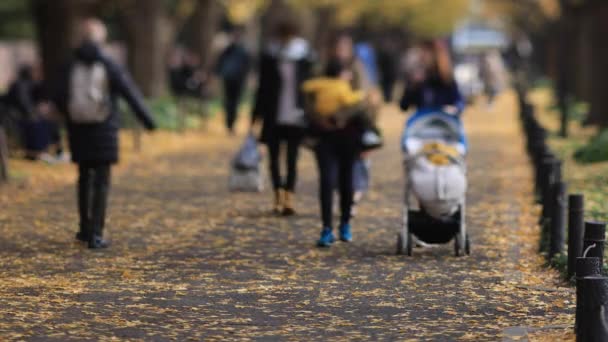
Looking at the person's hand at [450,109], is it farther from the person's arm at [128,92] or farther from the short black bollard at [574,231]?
the person's arm at [128,92]

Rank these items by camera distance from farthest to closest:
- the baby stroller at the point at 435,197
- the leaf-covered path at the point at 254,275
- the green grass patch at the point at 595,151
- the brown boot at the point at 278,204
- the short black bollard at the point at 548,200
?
the green grass patch at the point at 595,151 → the brown boot at the point at 278,204 → the short black bollard at the point at 548,200 → the baby stroller at the point at 435,197 → the leaf-covered path at the point at 254,275

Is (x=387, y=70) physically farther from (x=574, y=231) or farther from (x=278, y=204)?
(x=574, y=231)

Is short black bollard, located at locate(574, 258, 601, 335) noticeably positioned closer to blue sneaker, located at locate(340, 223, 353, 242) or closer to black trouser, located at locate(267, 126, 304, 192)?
blue sneaker, located at locate(340, 223, 353, 242)

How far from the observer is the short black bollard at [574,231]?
385 inches

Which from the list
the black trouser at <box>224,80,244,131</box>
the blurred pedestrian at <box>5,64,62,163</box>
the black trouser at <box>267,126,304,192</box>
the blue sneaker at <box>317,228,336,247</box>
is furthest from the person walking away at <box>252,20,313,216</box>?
the black trouser at <box>224,80,244,131</box>

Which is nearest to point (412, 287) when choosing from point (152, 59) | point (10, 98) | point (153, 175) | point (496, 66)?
point (153, 175)

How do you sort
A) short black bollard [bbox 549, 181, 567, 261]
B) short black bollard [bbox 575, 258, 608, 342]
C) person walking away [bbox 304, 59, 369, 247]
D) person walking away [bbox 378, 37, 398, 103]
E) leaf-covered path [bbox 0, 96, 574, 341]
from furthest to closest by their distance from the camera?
person walking away [bbox 378, 37, 398, 103] < person walking away [bbox 304, 59, 369, 247] < short black bollard [bbox 549, 181, 567, 261] < leaf-covered path [bbox 0, 96, 574, 341] < short black bollard [bbox 575, 258, 608, 342]

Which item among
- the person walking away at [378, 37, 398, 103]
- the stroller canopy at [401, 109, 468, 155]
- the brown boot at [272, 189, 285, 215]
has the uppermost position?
the person walking away at [378, 37, 398, 103]

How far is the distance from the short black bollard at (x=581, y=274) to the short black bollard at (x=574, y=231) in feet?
6.06

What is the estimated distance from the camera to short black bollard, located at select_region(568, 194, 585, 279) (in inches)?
385

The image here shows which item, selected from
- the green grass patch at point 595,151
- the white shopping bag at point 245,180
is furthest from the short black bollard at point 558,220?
the green grass patch at point 595,151

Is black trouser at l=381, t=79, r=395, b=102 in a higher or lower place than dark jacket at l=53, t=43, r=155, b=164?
higher

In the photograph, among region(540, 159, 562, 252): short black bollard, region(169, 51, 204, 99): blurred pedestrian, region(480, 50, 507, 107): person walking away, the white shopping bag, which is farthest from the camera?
region(480, 50, 507, 107): person walking away

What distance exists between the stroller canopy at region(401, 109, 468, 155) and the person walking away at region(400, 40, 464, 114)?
0.48 meters
